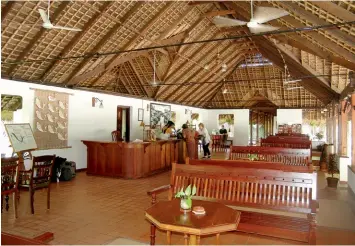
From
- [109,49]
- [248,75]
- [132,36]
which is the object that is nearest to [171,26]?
[132,36]

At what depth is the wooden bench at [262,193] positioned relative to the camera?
10.3 feet

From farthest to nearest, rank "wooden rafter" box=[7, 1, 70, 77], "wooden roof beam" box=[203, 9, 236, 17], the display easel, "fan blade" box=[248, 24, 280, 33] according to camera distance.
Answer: "wooden roof beam" box=[203, 9, 236, 17], "wooden rafter" box=[7, 1, 70, 77], the display easel, "fan blade" box=[248, 24, 280, 33]

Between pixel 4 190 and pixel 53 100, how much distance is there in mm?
4359

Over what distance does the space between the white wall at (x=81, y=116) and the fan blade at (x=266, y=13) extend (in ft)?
19.6

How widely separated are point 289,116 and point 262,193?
14921 millimetres

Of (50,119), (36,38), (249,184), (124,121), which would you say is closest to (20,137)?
(50,119)

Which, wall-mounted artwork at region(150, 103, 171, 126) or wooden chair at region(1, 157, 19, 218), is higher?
wall-mounted artwork at region(150, 103, 171, 126)

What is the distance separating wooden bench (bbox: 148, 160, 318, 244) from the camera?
3153 mm

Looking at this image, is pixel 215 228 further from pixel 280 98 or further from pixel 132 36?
pixel 280 98

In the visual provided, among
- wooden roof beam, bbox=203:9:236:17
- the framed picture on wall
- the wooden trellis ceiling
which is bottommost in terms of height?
the framed picture on wall

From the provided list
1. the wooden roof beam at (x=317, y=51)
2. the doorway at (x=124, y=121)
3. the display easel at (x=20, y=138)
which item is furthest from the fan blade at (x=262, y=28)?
the doorway at (x=124, y=121)

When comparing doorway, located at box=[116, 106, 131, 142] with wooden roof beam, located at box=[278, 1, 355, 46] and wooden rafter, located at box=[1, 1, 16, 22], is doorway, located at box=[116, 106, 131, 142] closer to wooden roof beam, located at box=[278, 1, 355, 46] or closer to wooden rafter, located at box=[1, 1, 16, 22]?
wooden rafter, located at box=[1, 1, 16, 22]

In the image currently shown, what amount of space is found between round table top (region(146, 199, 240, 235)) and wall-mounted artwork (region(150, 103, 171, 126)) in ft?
33.7

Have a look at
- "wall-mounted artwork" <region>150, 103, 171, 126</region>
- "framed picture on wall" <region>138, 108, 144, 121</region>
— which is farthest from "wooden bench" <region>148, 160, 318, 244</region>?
"wall-mounted artwork" <region>150, 103, 171, 126</region>
